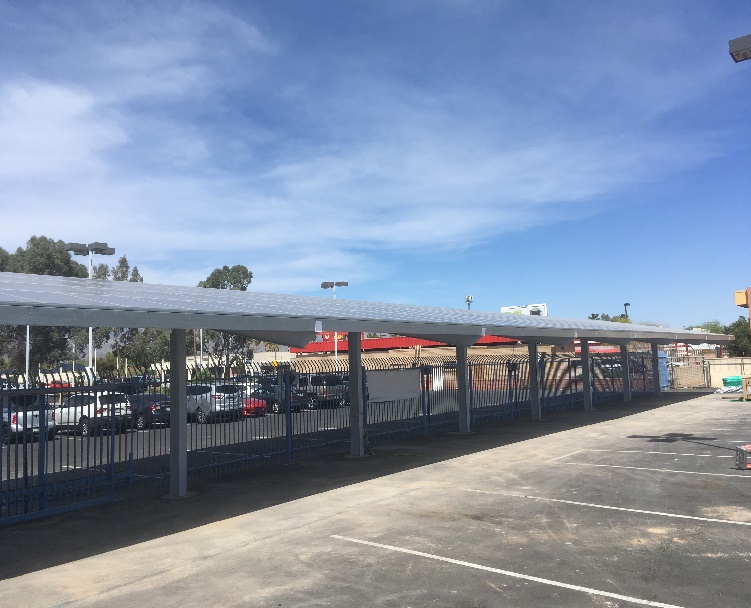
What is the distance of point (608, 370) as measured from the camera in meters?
35.2

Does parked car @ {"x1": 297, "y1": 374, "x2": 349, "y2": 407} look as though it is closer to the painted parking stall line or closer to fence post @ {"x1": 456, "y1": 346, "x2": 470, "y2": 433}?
fence post @ {"x1": 456, "y1": 346, "x2": 470, "y2": 433}

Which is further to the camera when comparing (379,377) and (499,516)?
(379,377)

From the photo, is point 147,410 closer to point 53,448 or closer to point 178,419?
point 178,419

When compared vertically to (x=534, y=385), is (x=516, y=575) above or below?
below

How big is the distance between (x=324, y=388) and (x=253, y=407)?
496cm

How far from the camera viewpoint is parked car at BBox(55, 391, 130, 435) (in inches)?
456

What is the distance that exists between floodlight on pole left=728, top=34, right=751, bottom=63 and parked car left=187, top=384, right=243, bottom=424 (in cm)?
1102

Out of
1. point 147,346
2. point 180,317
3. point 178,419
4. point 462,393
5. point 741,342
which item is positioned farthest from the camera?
point 741,342

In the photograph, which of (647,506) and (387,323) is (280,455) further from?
(647,506)

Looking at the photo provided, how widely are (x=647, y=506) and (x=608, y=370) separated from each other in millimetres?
26456

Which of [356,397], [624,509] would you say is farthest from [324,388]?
[624,509]

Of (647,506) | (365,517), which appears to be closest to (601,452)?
(647,506)

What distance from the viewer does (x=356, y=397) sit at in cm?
1633

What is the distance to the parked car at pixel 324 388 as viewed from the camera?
17.8 m
